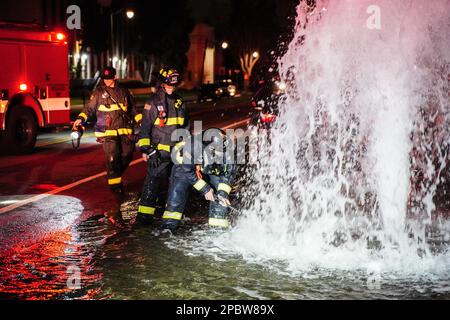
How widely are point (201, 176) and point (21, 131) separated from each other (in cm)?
862

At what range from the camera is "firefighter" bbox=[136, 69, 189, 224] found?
7.54m

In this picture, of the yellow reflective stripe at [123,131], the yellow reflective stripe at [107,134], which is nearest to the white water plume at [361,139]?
the yellow reflective stripe at [123,131]

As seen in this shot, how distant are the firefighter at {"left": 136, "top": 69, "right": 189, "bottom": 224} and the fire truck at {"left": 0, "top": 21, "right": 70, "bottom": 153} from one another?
7732 mm

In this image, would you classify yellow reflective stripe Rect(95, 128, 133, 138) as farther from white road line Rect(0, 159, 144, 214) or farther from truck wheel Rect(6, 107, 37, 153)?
truck wheel Rect(6, 107, 37, 153)

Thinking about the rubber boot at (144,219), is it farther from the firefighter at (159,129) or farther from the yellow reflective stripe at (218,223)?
the yellow reflective stripe at (218,223)

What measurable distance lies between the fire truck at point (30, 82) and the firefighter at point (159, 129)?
25.4ft

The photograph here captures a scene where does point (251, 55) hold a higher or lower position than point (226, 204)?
higher

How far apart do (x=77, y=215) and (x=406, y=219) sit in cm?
419

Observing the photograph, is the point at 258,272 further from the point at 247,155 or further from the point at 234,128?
the point at 234,128

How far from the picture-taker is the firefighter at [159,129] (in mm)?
7543

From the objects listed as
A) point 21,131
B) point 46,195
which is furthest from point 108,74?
point 21,131

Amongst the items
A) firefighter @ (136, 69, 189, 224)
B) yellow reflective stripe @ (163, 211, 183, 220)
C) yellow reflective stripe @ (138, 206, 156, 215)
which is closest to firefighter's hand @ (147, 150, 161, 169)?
firefighter @ (136, 69, 189, 224)

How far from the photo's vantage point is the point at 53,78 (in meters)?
15.5
